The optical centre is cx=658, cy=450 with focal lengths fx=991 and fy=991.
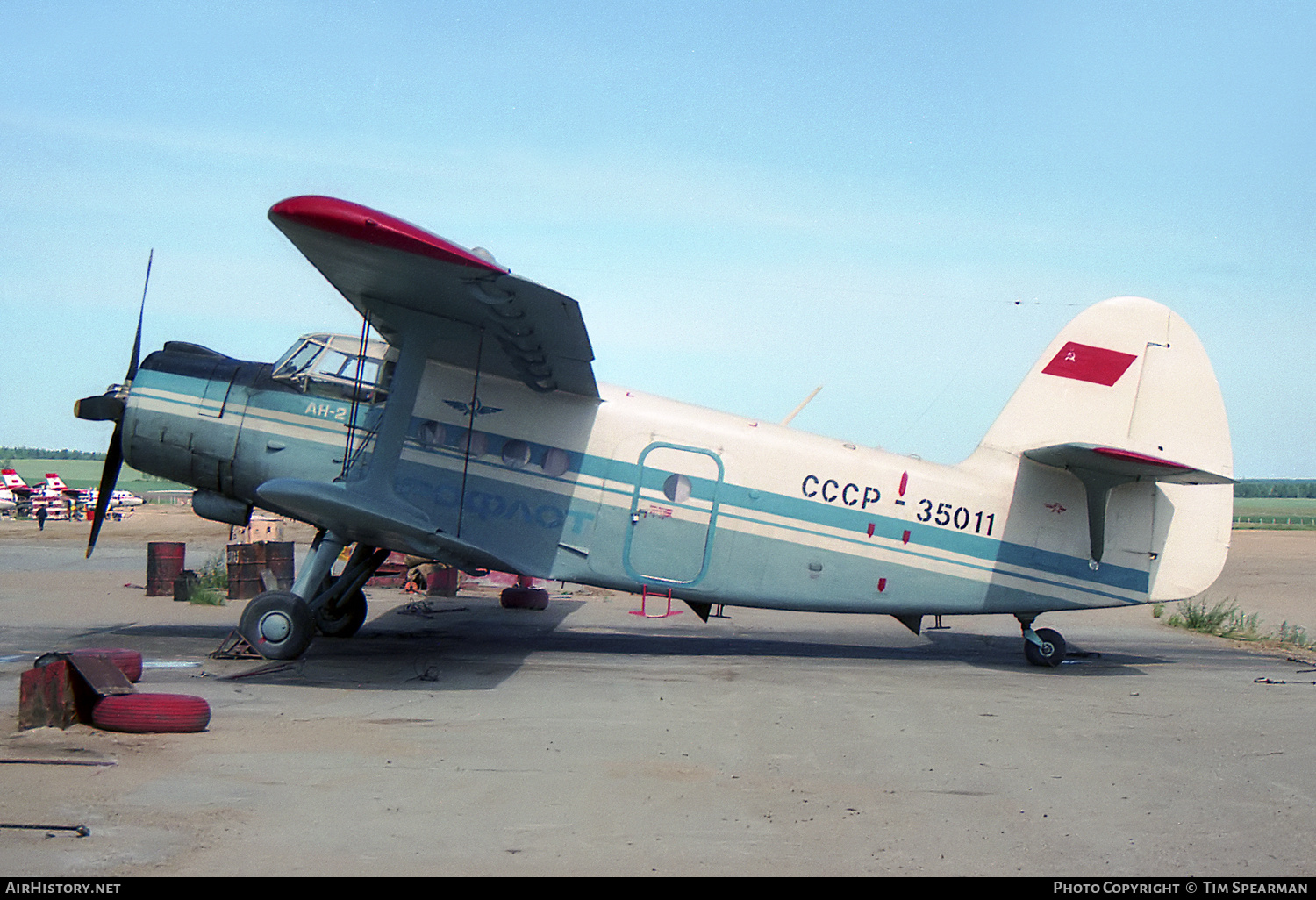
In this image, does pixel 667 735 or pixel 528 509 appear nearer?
pixel 667 735

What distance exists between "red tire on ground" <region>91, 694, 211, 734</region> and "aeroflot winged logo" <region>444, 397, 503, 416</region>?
4.44m

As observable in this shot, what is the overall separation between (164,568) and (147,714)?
10.2 metres

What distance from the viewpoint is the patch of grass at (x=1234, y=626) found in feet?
45.4

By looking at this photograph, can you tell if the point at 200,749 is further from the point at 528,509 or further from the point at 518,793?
the point at 528,509

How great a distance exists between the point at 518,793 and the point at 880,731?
10.2 feet

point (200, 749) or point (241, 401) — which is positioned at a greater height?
point (241, 401)

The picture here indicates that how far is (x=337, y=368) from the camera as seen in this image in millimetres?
10445

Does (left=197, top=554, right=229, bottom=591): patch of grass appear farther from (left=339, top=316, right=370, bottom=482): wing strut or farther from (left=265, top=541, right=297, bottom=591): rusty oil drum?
(left=339, top=316, right=370, bottom=482): wing strut

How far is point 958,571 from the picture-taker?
35.6ft

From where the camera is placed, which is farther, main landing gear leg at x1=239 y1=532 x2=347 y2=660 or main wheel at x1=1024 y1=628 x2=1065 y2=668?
main wheel at x1=1024 y1=628 x2=1065 y2=668

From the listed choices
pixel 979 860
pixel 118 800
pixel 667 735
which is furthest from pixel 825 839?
pixel 118 800

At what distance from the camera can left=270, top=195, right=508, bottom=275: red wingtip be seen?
275 inches

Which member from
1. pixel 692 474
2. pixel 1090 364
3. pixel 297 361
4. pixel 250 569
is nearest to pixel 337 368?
pixel 297 361

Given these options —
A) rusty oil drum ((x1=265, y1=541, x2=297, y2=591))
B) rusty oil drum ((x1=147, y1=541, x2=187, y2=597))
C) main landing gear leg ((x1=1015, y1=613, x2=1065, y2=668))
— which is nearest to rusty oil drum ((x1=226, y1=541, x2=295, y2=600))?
rusty oil drum ((x1=265, y1=541, x2=297, y2=591))
